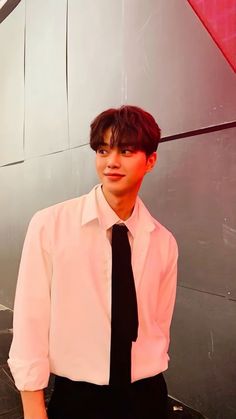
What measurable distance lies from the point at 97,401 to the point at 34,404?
0.65 feet

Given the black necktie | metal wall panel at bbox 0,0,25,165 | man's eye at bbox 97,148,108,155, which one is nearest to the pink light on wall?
man's eye at bbox 97,148,108,155

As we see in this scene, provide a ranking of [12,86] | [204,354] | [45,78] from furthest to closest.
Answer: [12,86]
[45,78]
[204,354]

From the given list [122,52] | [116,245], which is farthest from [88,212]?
[122,52]

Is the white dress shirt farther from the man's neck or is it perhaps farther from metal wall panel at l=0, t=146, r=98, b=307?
metal wall panel at l=0, t=146, r=98, b=307

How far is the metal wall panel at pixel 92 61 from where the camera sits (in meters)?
2.95

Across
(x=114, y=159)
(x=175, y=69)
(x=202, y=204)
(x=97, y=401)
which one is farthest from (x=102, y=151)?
(x=175, y=69)

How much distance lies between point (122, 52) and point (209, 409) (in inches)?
98.2

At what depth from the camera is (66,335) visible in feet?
3.95

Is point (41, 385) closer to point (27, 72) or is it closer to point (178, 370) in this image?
point (178, 370)

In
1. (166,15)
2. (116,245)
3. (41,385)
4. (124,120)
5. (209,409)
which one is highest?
(166,15)

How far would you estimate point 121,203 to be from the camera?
1285 mm

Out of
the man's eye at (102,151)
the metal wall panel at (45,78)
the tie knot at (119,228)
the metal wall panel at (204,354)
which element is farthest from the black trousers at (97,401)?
the metal wall panel at (45,78)

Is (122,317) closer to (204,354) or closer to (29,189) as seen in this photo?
(204,354)

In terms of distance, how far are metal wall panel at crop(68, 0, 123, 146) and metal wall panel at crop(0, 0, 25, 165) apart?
1171mm
